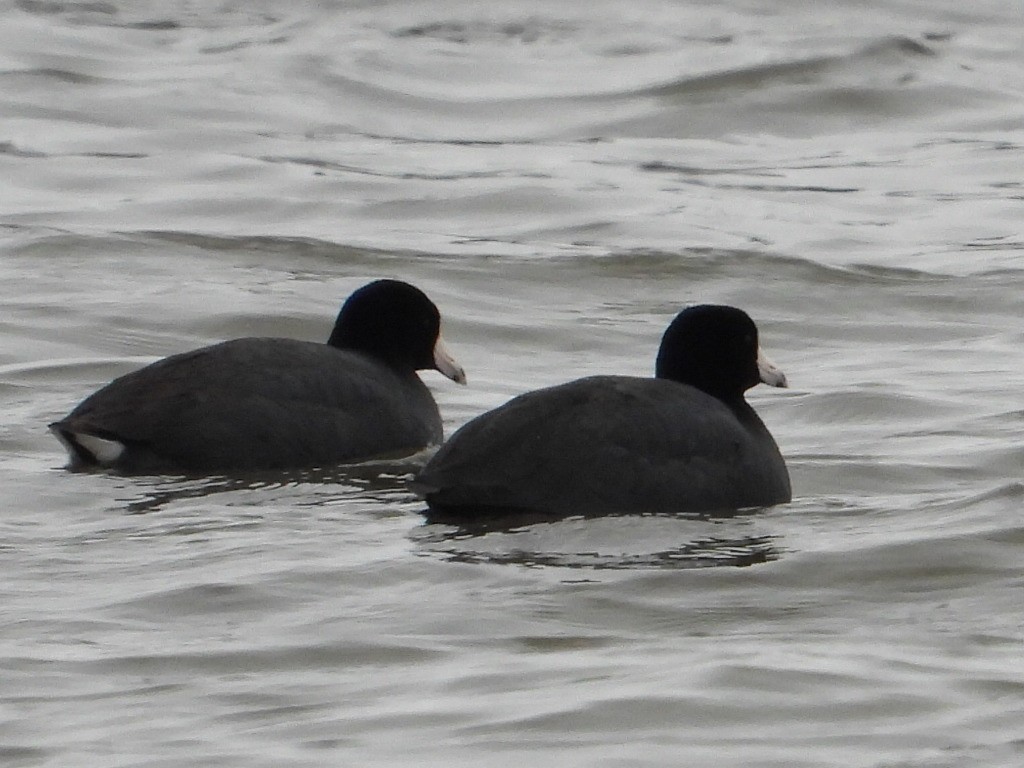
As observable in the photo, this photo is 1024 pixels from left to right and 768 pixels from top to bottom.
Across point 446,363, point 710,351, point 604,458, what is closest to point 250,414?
point 446,363

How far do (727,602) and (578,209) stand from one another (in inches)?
369

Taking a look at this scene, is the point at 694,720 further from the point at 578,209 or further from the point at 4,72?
the point at 4,72

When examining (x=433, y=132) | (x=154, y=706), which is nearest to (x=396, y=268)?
(x=433, y=132)

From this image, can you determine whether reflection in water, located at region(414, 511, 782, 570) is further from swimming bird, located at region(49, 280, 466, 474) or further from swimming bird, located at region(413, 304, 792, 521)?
swimming bird, located at region(49, 280, 466, 474)

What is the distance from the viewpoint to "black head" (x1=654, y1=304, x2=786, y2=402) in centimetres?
961

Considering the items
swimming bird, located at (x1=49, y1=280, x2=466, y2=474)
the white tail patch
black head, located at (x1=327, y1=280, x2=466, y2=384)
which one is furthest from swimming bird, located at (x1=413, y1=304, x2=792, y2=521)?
black head, located at (x1=327, y1=280, x2=466, y2=384)

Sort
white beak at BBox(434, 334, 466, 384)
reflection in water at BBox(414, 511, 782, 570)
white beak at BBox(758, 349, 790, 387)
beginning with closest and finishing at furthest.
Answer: reflection in water at BBox(414, 511, 782, 570) < white beak at BBox(758, 349, 790, 387) < white beak at BBox(434, 334, 466, 384)

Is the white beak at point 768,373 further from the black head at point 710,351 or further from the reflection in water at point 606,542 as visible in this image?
the reflection in water at point 606,542

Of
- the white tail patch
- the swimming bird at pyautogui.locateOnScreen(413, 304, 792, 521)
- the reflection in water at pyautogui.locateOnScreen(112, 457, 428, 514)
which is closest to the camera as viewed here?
the swimming bird at pyautogui.locateOnScreen(413, 304, 792, 521)

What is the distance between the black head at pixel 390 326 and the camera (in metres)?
10.6

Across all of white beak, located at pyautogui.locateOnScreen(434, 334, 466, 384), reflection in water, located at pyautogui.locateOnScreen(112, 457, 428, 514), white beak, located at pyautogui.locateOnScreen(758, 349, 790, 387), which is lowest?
reflection in water, located at pyautogui.locateOnScreen(112, 457, 428, 514)

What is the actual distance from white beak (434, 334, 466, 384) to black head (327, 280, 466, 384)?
3cm

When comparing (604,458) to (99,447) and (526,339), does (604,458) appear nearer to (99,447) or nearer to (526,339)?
(99,447)

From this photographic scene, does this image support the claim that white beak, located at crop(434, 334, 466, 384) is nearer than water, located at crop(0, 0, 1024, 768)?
No
